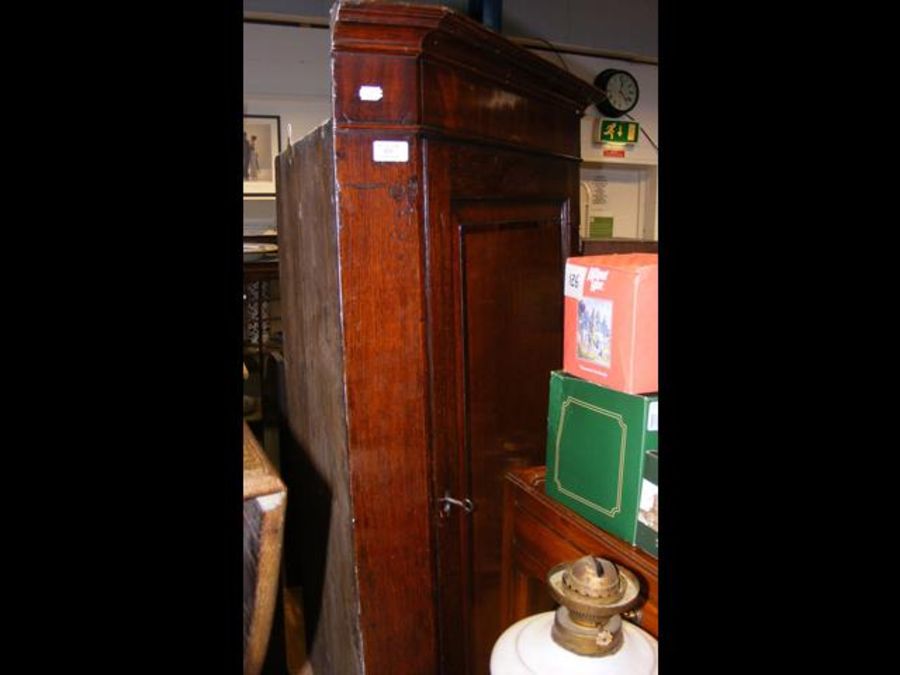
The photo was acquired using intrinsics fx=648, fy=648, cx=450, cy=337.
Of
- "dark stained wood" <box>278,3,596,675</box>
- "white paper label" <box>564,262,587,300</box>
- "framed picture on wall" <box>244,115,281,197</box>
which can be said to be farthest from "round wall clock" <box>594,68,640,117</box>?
"white paper label" <box>564,262,587,300</box>

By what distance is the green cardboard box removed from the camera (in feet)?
4.18

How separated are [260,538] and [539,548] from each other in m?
0.92

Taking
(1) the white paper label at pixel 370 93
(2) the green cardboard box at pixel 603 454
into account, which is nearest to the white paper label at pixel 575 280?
(2) the green cardboard box at pixel 603 454

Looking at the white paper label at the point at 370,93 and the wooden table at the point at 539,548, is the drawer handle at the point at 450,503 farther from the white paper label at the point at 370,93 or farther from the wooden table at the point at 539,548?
the white paper label at the point at 370,93

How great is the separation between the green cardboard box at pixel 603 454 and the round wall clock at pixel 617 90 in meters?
4.79

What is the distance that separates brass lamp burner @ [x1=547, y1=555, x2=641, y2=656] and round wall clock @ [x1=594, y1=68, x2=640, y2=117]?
5.26 meters

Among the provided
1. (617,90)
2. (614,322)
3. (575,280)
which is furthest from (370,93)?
(617,90)

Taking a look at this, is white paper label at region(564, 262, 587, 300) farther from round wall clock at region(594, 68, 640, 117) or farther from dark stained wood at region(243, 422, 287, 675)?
round wall clock at region(594, 68, 640, 117)

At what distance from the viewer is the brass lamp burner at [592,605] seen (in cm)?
101
